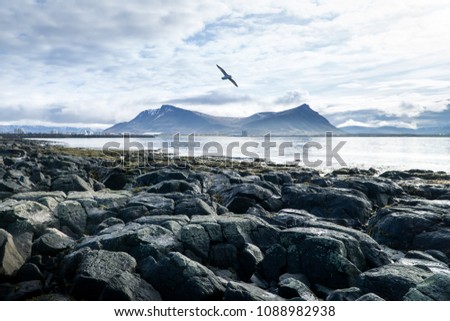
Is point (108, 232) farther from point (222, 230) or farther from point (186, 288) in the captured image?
point (186, 288)

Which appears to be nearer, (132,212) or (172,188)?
(132,212)

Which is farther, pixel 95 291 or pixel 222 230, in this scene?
pixel 222 230

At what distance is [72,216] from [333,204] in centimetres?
1745

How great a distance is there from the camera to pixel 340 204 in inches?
1024

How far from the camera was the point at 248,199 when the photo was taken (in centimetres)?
2658

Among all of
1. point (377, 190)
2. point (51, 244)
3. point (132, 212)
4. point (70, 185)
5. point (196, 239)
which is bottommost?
point (51, 244)

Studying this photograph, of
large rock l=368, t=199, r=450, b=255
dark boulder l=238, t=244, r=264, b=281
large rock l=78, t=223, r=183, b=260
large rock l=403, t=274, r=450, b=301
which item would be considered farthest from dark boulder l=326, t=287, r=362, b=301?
large rock l=368, t=199, r=450, b=255

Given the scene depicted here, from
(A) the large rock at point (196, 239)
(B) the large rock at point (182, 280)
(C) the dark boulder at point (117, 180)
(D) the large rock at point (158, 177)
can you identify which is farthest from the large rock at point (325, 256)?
(C) the dark boulder at point (117, 180)

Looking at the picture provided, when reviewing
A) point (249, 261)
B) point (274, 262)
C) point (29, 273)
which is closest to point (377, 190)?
point (274, 262)

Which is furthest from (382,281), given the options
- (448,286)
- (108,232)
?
(108,232)

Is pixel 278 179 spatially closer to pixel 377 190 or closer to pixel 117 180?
pixel 377 190

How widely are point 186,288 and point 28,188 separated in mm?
22942

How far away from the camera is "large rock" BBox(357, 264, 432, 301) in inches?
484

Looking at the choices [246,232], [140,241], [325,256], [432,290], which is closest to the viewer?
[432,290]
